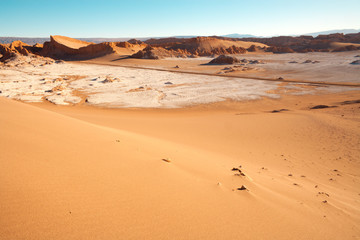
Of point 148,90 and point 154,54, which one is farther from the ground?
point 154,54

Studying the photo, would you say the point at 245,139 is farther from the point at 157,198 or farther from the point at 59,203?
the point at 59,203

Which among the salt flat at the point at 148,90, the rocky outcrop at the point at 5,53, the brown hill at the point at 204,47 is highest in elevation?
the brown hill at the point at 204,47

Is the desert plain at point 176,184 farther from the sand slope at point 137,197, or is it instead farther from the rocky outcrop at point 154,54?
the rocky outcrop at point 154,54

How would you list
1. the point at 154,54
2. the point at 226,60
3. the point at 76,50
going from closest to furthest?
1. the point at 226,60
2. the point at 154,54
3. the point at 76,50

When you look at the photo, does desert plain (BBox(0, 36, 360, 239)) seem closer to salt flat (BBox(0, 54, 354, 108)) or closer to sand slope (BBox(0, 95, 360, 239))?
sand slope (BBox(0, 95, 360, 239))

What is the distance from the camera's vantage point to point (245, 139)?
7.06 metres

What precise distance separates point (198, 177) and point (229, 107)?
10.4m

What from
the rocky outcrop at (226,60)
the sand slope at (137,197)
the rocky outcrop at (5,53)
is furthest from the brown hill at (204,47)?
the sand slope at (137,197)

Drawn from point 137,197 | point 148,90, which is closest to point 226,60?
point 148,90

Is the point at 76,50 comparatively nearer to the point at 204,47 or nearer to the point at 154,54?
the point at 154,54

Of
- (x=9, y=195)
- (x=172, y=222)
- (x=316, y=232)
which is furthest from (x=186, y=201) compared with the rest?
(x=9, y=195)

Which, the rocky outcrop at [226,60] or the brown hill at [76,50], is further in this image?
the brown hill at [76,50]

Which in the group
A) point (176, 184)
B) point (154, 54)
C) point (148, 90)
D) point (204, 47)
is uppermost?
point (204, 47)

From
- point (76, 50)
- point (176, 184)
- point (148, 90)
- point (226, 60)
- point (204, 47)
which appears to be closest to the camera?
point (176, 184)
